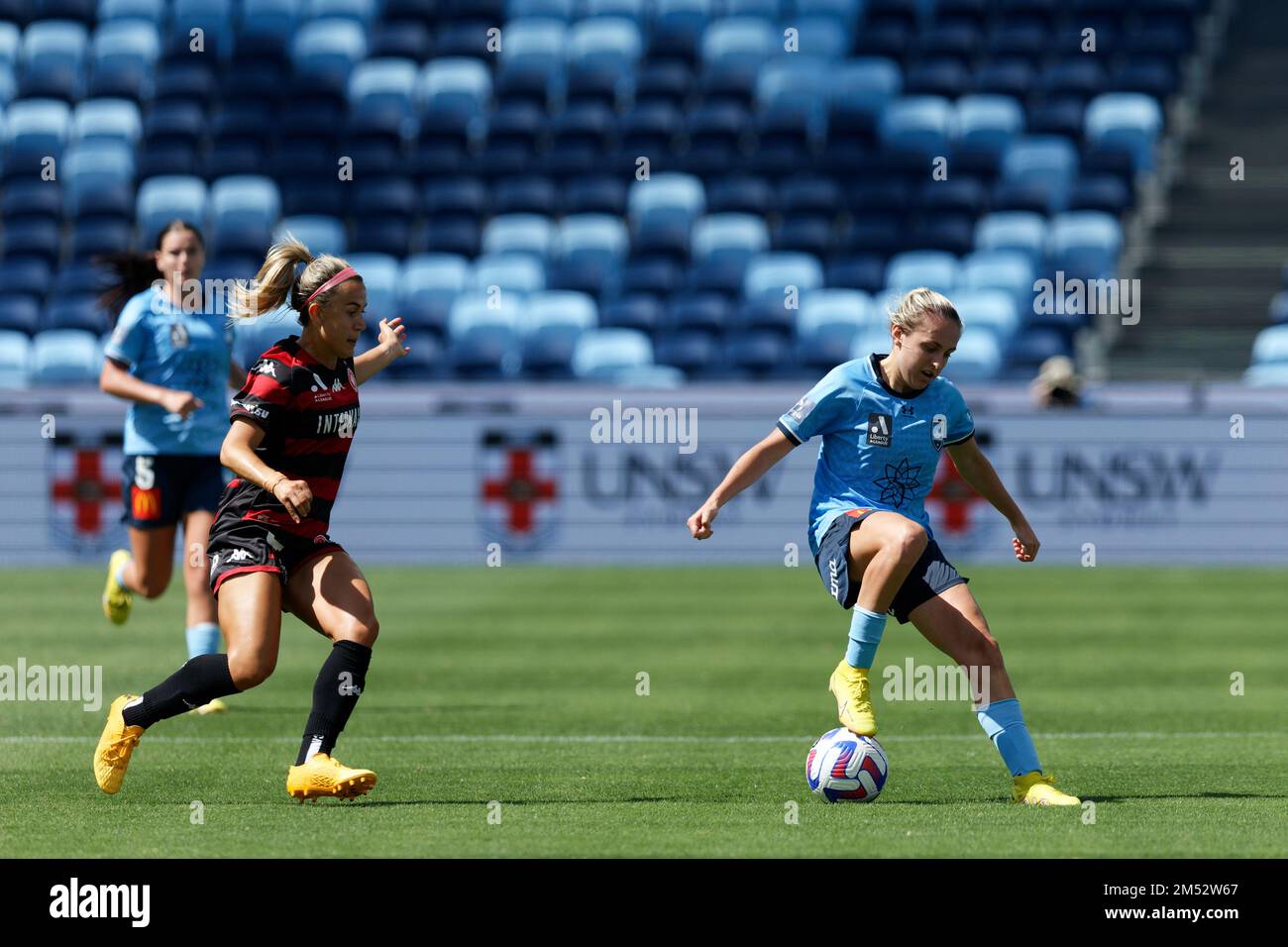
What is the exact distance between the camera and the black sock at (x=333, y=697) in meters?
7.39

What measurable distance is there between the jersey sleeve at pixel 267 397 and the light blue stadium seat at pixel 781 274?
57.1 feet

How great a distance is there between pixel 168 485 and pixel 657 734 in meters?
2.96

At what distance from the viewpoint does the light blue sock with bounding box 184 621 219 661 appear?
421 inches

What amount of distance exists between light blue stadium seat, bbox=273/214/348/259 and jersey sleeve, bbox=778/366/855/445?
1858cm

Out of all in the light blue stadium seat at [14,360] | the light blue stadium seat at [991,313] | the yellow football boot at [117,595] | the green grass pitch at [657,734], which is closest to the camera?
the green grass pitch at [657,734]

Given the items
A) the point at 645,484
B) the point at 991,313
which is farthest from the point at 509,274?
the point at 991,313

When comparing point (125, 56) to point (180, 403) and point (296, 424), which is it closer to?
point (180, 403)

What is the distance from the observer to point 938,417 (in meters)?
7.89

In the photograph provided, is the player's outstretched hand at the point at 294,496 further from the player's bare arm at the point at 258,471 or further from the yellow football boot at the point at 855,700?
the yellow football boot at the point at 855,700

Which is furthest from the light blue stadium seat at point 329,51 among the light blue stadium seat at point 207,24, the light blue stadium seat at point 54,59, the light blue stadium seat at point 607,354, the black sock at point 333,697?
the black sock at point 333,697

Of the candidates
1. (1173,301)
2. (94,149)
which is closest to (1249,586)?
(1173,301)

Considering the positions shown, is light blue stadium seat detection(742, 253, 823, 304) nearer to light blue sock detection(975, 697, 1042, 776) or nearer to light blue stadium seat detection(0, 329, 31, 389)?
light blue stadium seat detection(0, 329, 31, 389)

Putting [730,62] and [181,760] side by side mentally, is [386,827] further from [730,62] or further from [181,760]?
[730,62]

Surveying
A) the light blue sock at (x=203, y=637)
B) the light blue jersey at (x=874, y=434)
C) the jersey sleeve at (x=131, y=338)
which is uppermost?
the jersey sleeve at (x=131, y=338)
